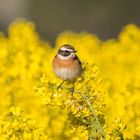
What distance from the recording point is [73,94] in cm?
763

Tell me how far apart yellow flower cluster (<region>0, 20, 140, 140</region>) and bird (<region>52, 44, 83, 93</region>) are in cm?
5

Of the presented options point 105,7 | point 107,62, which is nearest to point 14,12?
point 105,7

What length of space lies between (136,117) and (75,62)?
2742 millimetres

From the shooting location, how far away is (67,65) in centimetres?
815

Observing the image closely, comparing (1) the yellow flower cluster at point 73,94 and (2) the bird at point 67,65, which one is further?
(2) the bird at point 67,65

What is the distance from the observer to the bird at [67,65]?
7914 mm

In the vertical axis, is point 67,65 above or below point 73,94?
above

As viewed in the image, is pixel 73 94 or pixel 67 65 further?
pixel 67 65

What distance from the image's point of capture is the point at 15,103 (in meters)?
11.0

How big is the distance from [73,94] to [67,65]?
56 centimetres

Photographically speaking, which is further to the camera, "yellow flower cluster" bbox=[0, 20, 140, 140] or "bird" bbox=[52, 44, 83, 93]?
"bird" bbox=[52, 44, 83, 93]

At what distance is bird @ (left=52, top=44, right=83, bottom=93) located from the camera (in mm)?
7914

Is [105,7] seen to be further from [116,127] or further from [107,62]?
[116,127]

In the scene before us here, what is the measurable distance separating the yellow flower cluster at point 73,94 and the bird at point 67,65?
0.16 ft
